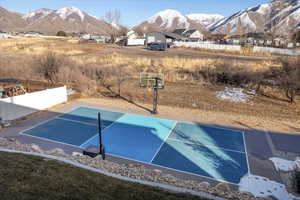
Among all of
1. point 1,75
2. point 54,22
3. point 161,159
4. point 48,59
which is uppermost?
point 54,22

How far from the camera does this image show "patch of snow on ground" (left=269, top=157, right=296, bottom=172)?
650 centimetres

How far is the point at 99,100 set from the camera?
1295cm

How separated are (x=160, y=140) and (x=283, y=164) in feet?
13.2

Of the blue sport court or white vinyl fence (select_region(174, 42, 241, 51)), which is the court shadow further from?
white vinyl fence (select_region(174, 42, 241, 51))

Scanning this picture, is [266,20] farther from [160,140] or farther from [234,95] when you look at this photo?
[160,140]

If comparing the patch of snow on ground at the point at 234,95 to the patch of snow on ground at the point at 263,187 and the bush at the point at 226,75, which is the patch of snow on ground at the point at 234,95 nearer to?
the bush at the point at 226,75

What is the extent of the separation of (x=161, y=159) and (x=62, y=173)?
342 cm

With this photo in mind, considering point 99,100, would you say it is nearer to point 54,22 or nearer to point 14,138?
point 14,138

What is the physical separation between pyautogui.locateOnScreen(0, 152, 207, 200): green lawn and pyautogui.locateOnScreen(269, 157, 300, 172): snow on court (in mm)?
4125

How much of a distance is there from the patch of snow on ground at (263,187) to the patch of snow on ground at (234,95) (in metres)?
8.00

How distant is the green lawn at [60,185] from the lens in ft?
11.4

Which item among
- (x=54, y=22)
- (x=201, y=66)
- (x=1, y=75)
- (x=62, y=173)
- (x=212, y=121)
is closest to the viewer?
(x=62, y=173)

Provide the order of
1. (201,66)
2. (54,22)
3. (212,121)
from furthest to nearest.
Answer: (54,22), (201,66), (212,121)

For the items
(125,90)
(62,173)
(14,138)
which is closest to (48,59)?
(125,90)
